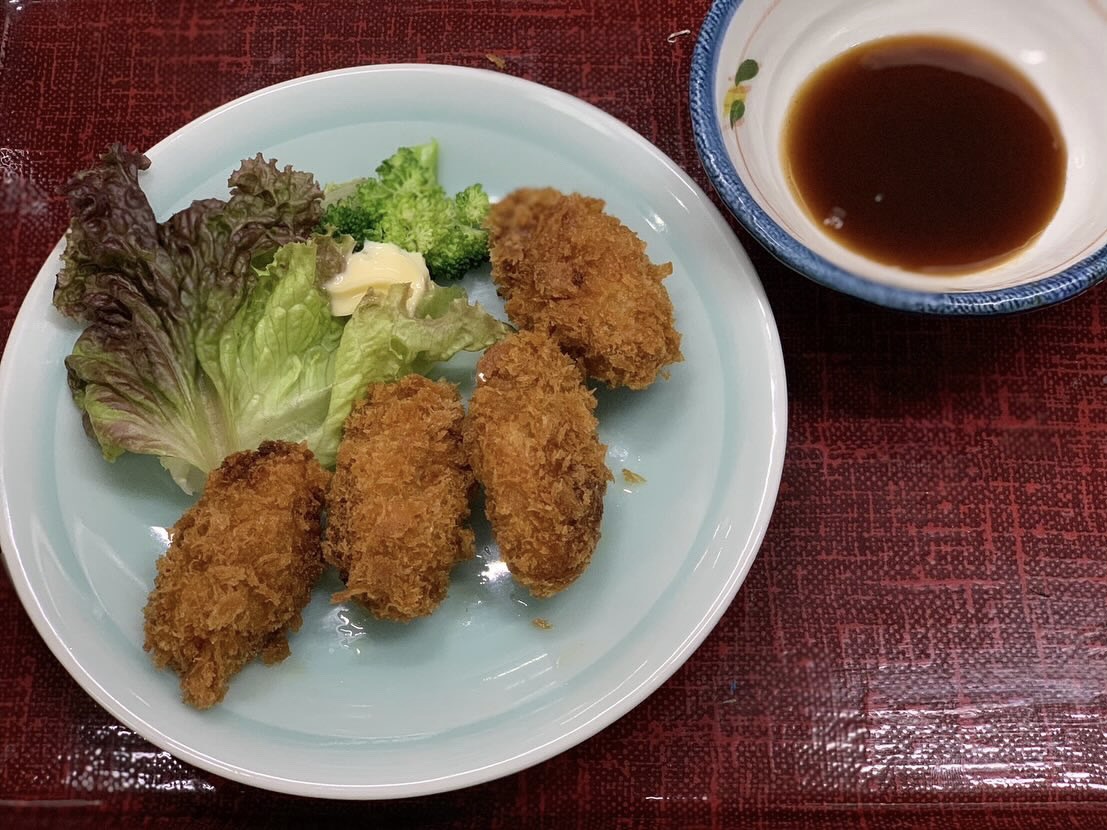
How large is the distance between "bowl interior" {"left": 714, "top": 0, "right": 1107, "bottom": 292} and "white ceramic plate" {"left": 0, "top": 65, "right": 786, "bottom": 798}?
0.68 feet

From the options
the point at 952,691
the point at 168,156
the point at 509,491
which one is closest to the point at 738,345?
the point at 509,491

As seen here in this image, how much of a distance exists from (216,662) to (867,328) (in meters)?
1.87

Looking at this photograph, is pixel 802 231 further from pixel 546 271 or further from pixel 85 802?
pixel 85 802

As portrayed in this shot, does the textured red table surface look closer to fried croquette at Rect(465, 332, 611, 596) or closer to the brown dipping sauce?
the brown dipping sauce

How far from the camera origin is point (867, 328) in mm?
2416

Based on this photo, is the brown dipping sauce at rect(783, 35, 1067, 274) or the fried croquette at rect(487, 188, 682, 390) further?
the brown dipping sauce at rect(783, 35, 1067, 274)

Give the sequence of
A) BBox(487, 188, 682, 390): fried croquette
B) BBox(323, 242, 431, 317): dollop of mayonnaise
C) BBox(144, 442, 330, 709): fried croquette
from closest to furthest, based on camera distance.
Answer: BBox(144, 442, 330, 709): fried croquette
BBox(487, 188, 682, 390): fried croquette
BBox(323, 242, 431, 317): dollop of mayonnaise

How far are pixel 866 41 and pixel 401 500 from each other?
5.99 feet

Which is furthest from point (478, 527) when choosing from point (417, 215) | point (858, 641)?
point (858, 641)

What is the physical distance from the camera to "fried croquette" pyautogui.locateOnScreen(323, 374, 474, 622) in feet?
6.27

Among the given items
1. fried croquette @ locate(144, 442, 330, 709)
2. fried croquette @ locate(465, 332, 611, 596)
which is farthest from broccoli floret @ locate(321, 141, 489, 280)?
fried croquette @ locate(144, 442, 330, 709)

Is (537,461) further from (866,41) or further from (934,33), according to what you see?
(934,33)

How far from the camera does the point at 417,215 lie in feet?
7.32

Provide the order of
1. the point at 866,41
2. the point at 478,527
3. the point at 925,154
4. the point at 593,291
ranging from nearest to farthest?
1. the point at 593,291
2. the point at 478,527
3. the point at 925,154
4. the point at 866,41
